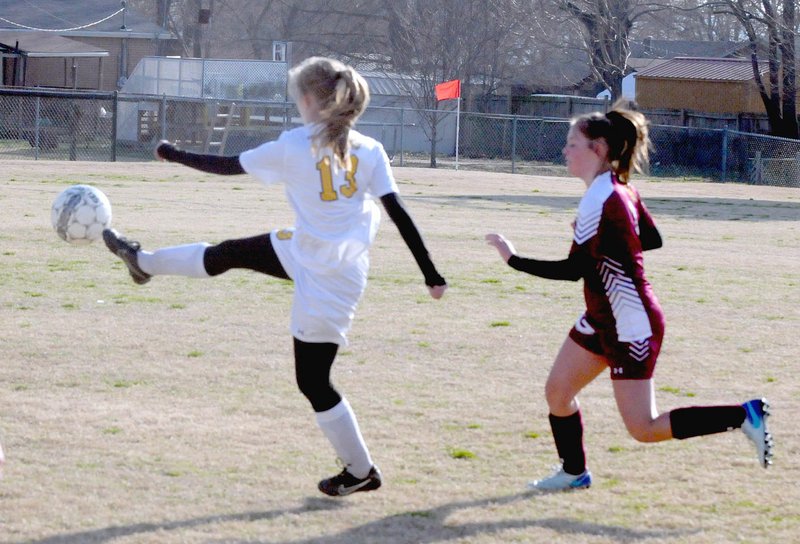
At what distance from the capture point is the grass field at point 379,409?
4.64 meters

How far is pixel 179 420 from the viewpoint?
602cm

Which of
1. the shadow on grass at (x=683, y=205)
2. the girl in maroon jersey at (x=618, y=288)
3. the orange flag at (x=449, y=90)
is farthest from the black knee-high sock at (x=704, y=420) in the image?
the orange flag at (x=449, y=90)

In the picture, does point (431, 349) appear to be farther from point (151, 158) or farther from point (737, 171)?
point (737, 171)

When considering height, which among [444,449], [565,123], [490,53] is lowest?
[444,449]

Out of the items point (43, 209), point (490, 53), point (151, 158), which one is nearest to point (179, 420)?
point (43, 209)

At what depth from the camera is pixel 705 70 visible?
4175 cm

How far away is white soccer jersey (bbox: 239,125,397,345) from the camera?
4523mm

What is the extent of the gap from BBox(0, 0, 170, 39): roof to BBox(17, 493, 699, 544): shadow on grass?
4345cm

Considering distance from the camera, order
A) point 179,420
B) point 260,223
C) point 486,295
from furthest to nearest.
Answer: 1. point 260,223
2. point 486,295
3. point 179,420

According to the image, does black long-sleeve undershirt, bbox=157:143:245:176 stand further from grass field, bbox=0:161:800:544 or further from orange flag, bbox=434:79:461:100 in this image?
orange flag, bbox=434:79:461:100

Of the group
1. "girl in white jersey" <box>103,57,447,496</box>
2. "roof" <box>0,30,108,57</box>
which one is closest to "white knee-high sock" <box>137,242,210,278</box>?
"girl in white jersey" <box>103,57,447,496</box>

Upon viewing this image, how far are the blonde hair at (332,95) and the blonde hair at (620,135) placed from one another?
962 mm

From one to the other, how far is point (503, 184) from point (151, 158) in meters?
9.42

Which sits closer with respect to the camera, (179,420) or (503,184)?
(179,420)
